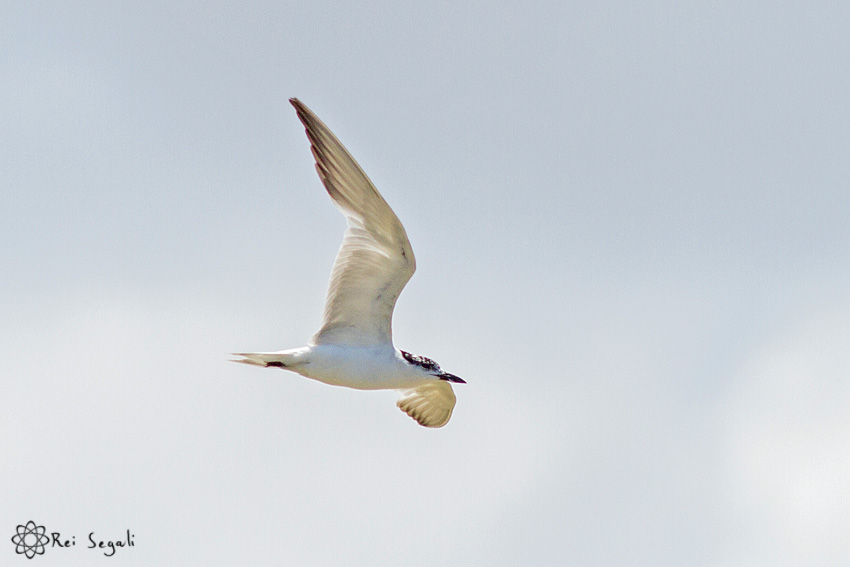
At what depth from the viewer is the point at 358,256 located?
1391 cm

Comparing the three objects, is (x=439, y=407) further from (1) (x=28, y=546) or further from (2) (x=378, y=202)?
(1) (x=28, y=546)

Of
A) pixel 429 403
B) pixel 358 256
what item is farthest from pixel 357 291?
pixel 429 403

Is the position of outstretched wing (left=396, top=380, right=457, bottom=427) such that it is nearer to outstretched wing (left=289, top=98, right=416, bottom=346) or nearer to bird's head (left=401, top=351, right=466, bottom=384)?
bird's head (left=401, top=351, right=466, bottom=384)

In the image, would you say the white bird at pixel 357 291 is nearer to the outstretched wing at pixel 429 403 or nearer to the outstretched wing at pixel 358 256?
the outstretched wing at pixel 358 256

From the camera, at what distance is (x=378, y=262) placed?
547 inches

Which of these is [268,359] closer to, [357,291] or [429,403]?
[357,291]

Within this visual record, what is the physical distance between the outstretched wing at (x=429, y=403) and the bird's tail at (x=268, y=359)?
11.9 ft

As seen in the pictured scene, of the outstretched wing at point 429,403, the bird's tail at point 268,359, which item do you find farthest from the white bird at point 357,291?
the outstretched wing at point 429,403

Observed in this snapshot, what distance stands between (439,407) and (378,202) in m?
4.89

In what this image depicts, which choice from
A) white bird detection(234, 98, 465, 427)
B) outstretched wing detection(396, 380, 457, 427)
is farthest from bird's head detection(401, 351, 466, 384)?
outstretched wing detection(396, 380, 457, 427)

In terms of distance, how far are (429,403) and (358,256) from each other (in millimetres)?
4092

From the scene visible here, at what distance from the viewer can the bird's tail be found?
1323 cm

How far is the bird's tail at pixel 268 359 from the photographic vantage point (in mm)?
13227

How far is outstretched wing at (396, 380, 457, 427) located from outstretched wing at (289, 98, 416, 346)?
8.77 feet
